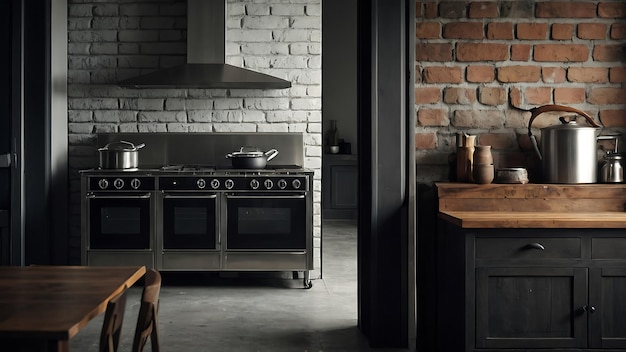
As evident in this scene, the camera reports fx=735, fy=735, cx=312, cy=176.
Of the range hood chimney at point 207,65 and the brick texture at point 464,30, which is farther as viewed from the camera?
the range hood chimney at point 207,65

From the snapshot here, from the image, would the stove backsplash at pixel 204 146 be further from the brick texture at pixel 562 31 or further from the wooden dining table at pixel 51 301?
the wooden dining table at pixel 51 301

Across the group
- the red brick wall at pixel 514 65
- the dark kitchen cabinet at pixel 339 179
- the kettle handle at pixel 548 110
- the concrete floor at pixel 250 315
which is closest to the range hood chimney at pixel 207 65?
the concrete floor at pixel 250 315

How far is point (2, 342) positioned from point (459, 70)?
93.6 inches

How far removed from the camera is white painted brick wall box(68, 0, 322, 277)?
5.89 metres

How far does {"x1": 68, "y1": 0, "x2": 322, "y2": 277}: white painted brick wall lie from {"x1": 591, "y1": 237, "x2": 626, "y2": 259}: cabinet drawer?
312 cm

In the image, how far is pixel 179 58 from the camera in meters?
5.96

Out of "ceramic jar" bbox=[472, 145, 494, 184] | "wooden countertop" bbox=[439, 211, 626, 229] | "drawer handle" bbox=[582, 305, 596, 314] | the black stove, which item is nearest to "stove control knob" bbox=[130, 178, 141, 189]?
the black stove

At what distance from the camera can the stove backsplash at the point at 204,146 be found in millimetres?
5965

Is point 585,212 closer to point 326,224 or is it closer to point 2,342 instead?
point 2,342

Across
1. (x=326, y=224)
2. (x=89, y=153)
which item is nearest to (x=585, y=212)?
(x=89, y=153)

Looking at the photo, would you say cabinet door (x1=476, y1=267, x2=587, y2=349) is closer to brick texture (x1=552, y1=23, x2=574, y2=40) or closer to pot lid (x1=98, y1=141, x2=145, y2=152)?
brick texture (x1=552, y1=23, x2=574, y2=40)

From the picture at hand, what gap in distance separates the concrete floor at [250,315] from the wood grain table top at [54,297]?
4.63 ft

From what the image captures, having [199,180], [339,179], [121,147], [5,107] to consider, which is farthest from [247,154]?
[339,179]

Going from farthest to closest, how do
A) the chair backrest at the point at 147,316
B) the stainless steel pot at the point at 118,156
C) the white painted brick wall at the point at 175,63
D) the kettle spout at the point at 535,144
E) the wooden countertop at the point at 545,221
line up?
the white painted brick wall at the point at 175,63 < the stainless steel pot at the point at 118,156 < the kettle spout at the point at 535,144 < the wooden countertop at the point at 545,221 < the chair backrest at the point at 147,316
